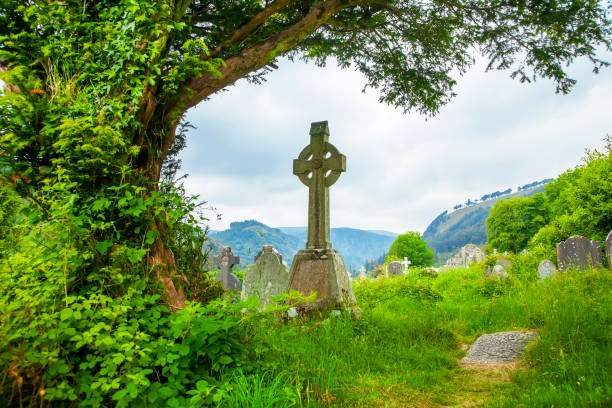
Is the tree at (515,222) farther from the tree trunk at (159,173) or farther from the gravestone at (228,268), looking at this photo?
the tree trunk at (159,173)

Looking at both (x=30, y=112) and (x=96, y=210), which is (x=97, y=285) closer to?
(x=96, y=210)

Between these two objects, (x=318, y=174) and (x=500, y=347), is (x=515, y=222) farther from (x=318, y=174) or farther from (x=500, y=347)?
(x=500, y=347)

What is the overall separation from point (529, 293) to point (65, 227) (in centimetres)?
711

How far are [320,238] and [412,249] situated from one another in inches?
1405

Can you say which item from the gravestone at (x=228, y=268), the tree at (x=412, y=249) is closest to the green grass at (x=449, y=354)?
the gravestone at (x=228, y=268)

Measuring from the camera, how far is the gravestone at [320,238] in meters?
6.48

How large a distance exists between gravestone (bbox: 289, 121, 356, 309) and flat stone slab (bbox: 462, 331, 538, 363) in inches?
84.6

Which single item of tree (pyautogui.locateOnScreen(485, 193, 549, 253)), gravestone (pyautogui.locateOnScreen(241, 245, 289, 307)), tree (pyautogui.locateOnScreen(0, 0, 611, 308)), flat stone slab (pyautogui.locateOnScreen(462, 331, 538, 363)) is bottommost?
flat stone slab (pyautogui.locateOnScreen(462, 331, 538, 363))

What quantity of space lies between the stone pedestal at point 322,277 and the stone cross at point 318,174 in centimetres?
27

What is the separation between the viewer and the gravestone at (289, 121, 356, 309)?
6.48 m

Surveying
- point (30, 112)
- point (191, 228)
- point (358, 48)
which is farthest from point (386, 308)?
point (30, 112)

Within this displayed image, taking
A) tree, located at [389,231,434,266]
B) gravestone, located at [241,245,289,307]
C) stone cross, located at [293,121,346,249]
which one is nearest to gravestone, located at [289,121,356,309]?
stone cross, located at [293,121,346,249]

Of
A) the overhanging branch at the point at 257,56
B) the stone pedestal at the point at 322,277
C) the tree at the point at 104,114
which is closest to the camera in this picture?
the tree at the point at 104,114

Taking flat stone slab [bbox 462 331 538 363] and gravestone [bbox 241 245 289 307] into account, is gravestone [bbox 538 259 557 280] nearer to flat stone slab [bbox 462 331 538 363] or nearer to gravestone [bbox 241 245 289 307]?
flat stone slab [bbox 462 331 538 363]
